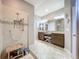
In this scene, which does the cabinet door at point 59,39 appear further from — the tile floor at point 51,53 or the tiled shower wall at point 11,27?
the tiled shower wall at point 11,27

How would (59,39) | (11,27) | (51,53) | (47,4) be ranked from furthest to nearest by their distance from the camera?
(47,4), (59,39), (51,53), (11,27)

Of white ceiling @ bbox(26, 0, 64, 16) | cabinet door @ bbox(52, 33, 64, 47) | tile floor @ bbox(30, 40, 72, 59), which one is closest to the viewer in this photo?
tile floor @ bbox(30, 40, 72, 59)

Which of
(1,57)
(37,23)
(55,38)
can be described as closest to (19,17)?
(1,57)

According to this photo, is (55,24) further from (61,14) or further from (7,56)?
(7,56)

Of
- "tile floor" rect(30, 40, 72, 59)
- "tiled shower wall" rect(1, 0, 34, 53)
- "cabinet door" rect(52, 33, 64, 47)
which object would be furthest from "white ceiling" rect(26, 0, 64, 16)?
"tile floor" rect(30, 40, 72, 59)

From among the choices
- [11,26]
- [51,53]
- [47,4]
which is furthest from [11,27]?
[47,4]

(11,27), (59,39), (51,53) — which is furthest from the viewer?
Result: (59,39)

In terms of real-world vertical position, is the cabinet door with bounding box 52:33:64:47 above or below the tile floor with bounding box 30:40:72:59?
above

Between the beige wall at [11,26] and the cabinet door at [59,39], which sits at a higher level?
the beige wall at [11,26]

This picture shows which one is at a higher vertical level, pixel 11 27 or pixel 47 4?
pixel 47 4

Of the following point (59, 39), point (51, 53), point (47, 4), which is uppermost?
point (47, 4)

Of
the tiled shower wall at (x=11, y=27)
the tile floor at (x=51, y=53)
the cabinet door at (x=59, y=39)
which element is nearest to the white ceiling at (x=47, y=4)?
the tiled shower wall at (x=11, y=27)

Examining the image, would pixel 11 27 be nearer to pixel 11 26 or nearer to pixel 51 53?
pixel 11 26

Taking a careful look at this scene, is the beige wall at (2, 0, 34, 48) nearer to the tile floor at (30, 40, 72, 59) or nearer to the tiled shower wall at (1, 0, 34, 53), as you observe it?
the tiled shower wall at (1, 0, 34, 53)
